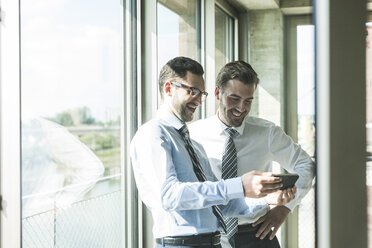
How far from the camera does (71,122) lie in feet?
6.06

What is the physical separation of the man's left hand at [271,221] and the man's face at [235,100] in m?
0.43

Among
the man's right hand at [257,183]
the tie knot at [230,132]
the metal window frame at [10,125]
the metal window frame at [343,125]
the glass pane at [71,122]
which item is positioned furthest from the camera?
the tie knot at [230,132]

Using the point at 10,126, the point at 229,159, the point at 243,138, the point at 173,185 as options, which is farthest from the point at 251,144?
the point at 10,126

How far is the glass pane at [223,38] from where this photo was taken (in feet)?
12.3

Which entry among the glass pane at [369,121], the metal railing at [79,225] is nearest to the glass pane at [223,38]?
the metal railing at [79,225]

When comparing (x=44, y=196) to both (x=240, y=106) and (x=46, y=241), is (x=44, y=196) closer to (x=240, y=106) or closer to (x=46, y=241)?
(x=46, y=241)

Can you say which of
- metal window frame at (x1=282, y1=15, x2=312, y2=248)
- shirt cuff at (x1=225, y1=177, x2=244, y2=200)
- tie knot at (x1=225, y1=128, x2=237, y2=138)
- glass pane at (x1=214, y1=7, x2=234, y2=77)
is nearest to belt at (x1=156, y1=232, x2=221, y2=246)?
shirt cuff at (x1=225, y1=177, x2=244, y2=200)

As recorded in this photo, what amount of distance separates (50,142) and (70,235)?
1.48 ft

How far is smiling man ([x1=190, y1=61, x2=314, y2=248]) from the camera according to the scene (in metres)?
1.85

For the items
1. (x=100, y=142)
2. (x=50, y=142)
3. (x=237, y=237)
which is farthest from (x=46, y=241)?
(x=237, y=237)

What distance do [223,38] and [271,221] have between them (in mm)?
2513

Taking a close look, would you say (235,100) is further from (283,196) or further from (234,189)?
(234,189)

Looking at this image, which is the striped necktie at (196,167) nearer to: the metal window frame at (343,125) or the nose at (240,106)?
the nose at (240,106)

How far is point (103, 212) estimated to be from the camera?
7.11ft
